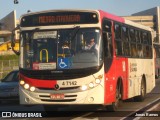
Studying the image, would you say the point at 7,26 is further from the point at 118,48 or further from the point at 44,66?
the point at 44,66

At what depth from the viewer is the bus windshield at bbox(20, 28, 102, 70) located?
13.3 meters

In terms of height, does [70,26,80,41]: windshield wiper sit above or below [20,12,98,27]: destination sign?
below

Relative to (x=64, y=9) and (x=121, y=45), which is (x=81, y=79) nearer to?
(x=64, y=9)

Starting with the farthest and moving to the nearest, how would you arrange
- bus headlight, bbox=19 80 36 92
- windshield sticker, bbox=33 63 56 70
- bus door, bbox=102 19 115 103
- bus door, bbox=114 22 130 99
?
bus door, bbox=114 22 130 99 → bus door, bbox=102 19 115 103 → bus headlight, bbox=19 80 36 92 → windshield sticker, bbox=33 63 56 70

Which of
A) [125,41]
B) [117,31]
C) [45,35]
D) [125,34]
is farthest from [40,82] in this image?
[125,34]

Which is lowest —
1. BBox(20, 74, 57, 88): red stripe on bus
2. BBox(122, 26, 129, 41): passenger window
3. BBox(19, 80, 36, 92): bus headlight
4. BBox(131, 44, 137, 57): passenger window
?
BBox(19, 80, 36, 92): bus headlight

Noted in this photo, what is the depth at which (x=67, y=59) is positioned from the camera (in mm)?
13281

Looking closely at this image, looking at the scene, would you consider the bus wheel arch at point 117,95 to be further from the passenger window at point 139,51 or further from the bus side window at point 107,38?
the passenger window at point 139,51

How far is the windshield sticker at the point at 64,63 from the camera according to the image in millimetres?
13250

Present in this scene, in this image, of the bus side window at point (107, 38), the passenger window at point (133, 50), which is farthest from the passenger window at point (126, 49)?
the bus side window at point (107, 38)

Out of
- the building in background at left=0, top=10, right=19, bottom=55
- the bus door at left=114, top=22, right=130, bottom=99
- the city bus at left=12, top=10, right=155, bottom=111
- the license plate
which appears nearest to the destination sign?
the city bus at left=12, top=10, right=155, bottom=111

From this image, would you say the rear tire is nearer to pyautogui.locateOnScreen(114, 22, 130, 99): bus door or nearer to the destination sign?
pyautogui.locateOnScreen(114, 22, 130, 99): bus door

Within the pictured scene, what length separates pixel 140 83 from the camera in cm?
1878

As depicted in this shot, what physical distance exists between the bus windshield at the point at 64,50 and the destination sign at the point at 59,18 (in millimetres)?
274
